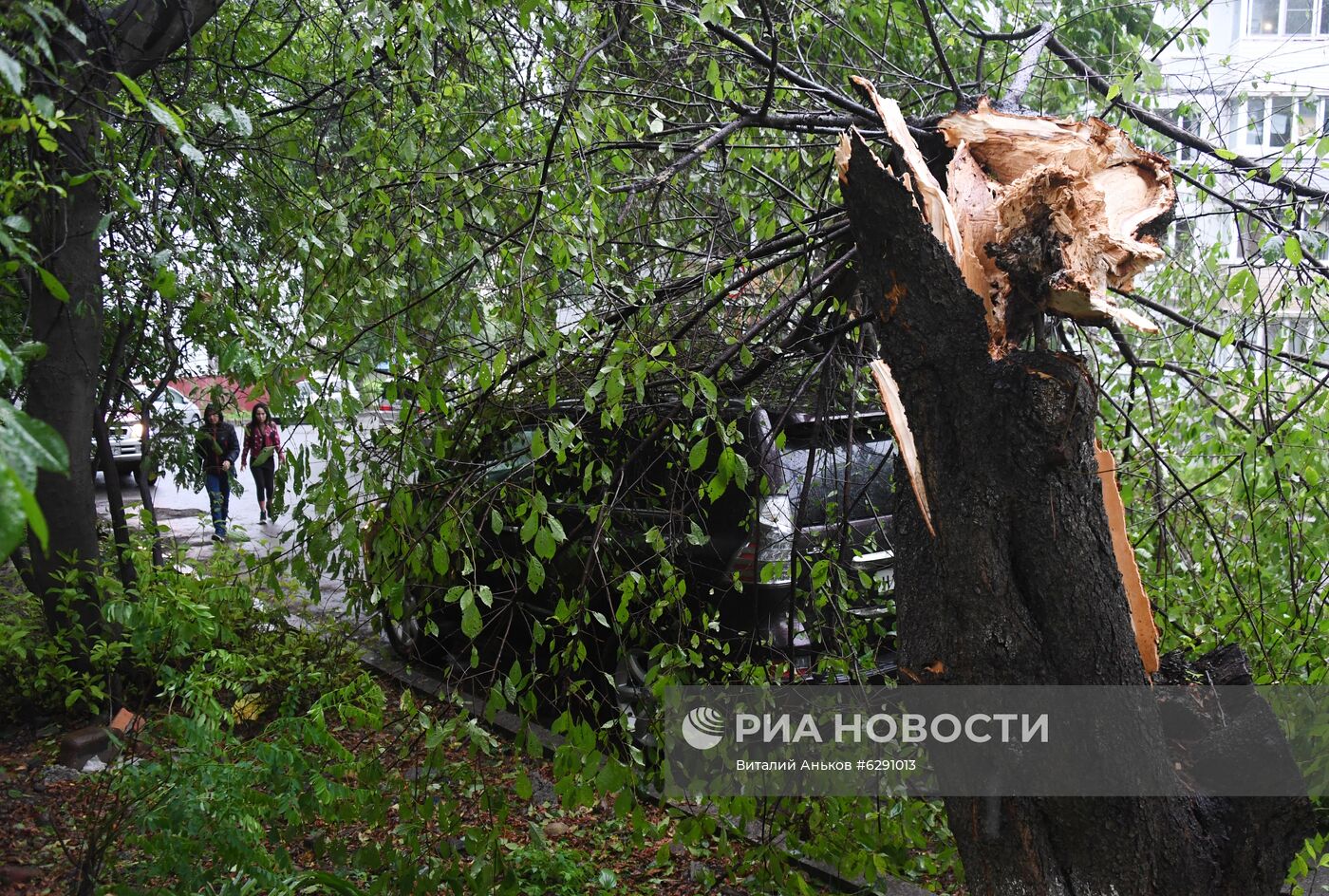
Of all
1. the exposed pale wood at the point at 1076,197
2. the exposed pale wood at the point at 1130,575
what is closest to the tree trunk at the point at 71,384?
the exposed pale wood at the point at 1076,197

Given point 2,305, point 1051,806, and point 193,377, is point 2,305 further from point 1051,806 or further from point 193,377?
point 1051,806

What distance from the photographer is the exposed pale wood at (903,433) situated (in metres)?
2.34

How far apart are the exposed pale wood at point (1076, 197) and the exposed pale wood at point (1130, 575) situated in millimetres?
383

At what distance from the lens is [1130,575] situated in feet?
7.86

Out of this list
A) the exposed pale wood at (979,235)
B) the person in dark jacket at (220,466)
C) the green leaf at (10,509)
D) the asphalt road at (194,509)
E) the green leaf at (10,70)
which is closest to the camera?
the green leaf at (10,509)

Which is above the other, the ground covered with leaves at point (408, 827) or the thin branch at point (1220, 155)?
the thin branch at point (1220, 155)

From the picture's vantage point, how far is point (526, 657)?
19.4ft

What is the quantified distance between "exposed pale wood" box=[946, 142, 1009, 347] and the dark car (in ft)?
2.86

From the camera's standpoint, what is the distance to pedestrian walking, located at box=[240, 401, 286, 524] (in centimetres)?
331

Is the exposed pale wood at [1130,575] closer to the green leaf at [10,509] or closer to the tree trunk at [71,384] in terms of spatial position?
the green leaf at [10,509]

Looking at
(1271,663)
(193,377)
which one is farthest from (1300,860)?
(193,377)

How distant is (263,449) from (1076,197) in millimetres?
4513

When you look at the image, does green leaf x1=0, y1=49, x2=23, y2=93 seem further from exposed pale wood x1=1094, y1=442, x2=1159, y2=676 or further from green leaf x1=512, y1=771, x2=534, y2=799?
exposed pale wood x1=1094, y1=442, x2=1159, y2=676

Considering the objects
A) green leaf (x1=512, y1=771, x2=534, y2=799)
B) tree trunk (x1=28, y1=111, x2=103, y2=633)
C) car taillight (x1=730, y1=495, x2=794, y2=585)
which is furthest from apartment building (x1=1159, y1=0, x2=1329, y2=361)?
tree trunk (x1=28, y1=111, x2=103, y2=633)
